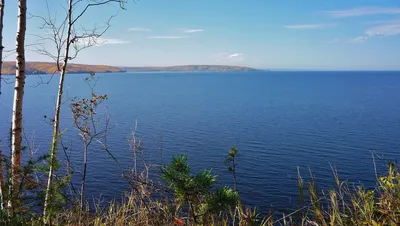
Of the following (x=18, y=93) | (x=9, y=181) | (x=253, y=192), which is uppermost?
(x=18, y=93)

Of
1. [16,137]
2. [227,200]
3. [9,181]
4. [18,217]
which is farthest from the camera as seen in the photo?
[16,137]

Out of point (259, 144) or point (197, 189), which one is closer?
point (197, 189)

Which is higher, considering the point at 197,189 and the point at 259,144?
the point at 197,189

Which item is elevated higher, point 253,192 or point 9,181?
point 9,181

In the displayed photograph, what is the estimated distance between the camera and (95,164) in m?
21.3

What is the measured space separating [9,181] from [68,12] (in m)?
3.08

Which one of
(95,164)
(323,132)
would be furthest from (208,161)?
(323,132)

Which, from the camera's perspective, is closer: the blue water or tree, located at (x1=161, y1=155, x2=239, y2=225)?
tree, located at (x1=161, y1=155, x2=239, y2=225)

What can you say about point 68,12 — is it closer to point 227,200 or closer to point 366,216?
point 227,200

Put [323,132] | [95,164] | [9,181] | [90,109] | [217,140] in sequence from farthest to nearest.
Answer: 1. [323,132]
2. [217,140]
3. [95,164]
4. [90,109]
5. [9,181]

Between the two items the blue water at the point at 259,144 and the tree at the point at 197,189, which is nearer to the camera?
the tree at the point at 197,189

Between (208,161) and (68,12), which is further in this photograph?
(208,161)

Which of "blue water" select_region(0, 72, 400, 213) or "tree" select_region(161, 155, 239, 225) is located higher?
"tree" select_region(161, 155, 239, 225)

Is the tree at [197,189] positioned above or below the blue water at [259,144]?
above
